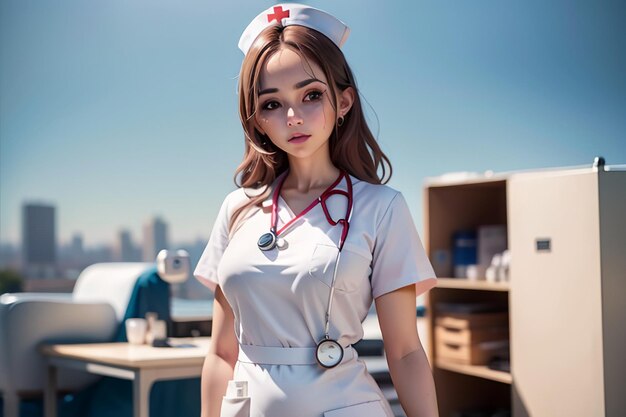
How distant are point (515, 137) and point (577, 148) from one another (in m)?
0.62

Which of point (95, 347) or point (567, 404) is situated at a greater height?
point (95, 347)

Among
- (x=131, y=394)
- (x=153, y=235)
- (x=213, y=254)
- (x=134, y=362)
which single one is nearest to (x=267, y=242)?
(x=213, y=254)

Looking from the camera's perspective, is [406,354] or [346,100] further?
[346,100]

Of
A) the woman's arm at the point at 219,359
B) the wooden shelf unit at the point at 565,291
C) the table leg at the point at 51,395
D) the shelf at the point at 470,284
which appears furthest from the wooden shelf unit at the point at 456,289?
the woman's arm at the point at 219,359

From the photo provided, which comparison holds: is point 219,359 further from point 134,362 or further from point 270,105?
point 134,362

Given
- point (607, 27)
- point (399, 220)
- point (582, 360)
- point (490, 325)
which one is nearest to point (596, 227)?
point (582, 360)

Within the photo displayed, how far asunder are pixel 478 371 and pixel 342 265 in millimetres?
2552

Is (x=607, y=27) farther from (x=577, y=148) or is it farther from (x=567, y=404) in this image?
(x=567, y=404)

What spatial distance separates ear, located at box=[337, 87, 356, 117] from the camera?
1.48 metres

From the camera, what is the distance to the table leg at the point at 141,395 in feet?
9.09

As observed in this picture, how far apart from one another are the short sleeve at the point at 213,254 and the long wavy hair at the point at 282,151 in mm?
28

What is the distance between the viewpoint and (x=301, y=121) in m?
1.39

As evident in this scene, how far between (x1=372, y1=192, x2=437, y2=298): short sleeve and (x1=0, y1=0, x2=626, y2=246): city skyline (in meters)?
2.82

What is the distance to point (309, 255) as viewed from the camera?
4.39 ft
